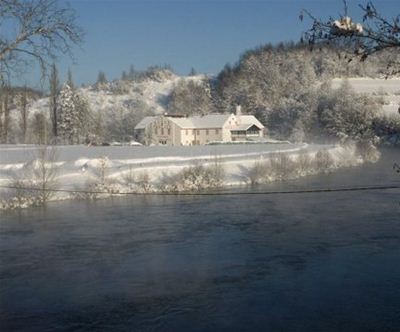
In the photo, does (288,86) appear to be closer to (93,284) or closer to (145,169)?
(145,169)

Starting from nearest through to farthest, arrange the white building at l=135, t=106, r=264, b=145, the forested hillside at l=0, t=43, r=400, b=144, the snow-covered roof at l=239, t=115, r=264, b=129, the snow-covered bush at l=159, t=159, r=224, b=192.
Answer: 1. the snow-covered bush at l=159, t=159, r=224, b=192
2. the forested hillside at l=0, t=43, r=400, b=144
3. the white building at l=135, t=106, r=264, b=145
4. the snow-covered roof at l=239, t=115, r=264, b=129

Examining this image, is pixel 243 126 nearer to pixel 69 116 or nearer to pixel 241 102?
pixel 241 102

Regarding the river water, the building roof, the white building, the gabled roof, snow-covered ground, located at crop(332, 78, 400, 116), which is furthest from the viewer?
the gabled roof

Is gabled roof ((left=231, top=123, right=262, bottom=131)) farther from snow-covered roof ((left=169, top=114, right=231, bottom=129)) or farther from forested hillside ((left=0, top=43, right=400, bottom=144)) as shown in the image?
forested hillside ((left=0, top=43, right=400, bottom=144))

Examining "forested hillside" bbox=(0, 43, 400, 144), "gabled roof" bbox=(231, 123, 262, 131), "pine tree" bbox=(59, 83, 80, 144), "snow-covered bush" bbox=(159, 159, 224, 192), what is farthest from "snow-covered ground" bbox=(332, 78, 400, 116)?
"snow-covered bush" bbox=(159, 159, 224, 192)

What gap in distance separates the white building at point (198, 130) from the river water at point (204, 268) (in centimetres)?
4794

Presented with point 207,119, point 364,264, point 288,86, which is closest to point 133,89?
point 288,86

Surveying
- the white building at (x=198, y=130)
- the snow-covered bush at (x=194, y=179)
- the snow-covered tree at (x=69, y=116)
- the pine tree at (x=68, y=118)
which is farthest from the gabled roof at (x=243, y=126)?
the snow-covered bush at (x=194, y=179)

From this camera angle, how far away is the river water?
8.37 m

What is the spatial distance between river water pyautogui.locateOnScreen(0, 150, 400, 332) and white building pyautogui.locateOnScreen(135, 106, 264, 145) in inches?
1888

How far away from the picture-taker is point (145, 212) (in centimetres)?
1884

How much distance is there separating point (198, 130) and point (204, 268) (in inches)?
2297

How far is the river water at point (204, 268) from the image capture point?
8.37 m

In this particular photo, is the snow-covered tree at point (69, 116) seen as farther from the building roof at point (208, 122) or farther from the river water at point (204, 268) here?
the river water at point (204, 268)
